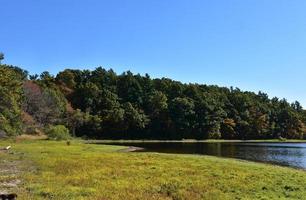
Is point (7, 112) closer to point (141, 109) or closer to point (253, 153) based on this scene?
point (253, 153)

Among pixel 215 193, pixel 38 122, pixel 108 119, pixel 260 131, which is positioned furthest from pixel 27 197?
pixel 260 131

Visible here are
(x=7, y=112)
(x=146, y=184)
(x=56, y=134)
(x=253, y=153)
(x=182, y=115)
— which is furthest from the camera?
(x=182, y=115)

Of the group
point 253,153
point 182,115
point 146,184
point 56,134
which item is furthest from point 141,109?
point 146,184

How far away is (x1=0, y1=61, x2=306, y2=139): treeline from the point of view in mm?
139062

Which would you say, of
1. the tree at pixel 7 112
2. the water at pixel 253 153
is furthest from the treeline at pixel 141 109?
the water at pixel 253 153

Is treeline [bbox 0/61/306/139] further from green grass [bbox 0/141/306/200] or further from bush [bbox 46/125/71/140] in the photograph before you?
green grass [bbox 0/141/306/200]

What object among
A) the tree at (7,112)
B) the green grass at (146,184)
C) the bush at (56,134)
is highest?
the tree at (7,112)

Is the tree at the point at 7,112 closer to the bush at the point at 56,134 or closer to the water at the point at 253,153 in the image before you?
the bush at the point at 56,134

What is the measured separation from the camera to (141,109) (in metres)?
170

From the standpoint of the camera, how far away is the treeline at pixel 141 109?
13906cm

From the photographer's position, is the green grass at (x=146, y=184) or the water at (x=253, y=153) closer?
the green grass at (x=146, y=184)

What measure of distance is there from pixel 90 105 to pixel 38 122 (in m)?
39.3

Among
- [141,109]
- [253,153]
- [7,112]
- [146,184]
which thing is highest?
[141,109]

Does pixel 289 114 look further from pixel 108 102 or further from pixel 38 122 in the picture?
pixel 38 122
